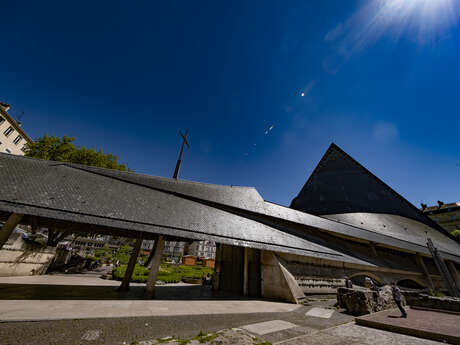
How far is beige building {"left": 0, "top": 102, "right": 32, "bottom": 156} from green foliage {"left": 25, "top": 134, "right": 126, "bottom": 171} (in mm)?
13336

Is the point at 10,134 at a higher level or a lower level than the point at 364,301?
higher

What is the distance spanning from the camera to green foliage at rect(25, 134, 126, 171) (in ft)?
60.6

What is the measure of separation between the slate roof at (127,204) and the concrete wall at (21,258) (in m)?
5.57

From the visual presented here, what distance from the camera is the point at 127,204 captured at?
796cm

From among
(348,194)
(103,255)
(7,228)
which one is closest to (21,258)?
(7,228)

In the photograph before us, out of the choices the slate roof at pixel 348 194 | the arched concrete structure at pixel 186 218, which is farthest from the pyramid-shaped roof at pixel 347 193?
the arched concrete structure at pixel 186 218

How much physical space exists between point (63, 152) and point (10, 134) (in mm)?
22198

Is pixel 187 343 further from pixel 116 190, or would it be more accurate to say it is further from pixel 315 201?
pixel 315 201

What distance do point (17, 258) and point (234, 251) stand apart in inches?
516

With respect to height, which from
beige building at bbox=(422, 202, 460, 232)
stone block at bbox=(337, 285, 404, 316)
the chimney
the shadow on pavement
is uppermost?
the chimney

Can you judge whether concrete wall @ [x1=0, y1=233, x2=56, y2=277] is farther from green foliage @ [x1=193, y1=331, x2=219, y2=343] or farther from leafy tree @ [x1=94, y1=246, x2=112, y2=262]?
leafy tree @ [x1=94, y1=246, x2=112, y2=262]

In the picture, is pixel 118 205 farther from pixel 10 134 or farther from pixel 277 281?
pixel 10 134

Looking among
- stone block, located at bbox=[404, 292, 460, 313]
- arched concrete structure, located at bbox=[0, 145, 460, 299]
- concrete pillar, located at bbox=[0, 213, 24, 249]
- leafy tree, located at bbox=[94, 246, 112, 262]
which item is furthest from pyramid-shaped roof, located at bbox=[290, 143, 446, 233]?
leafy tree, located at bbox=[94, 246, 112, 262]

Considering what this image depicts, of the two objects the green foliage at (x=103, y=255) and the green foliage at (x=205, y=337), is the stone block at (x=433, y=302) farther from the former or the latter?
the green foliage at (x=103, y=255)
